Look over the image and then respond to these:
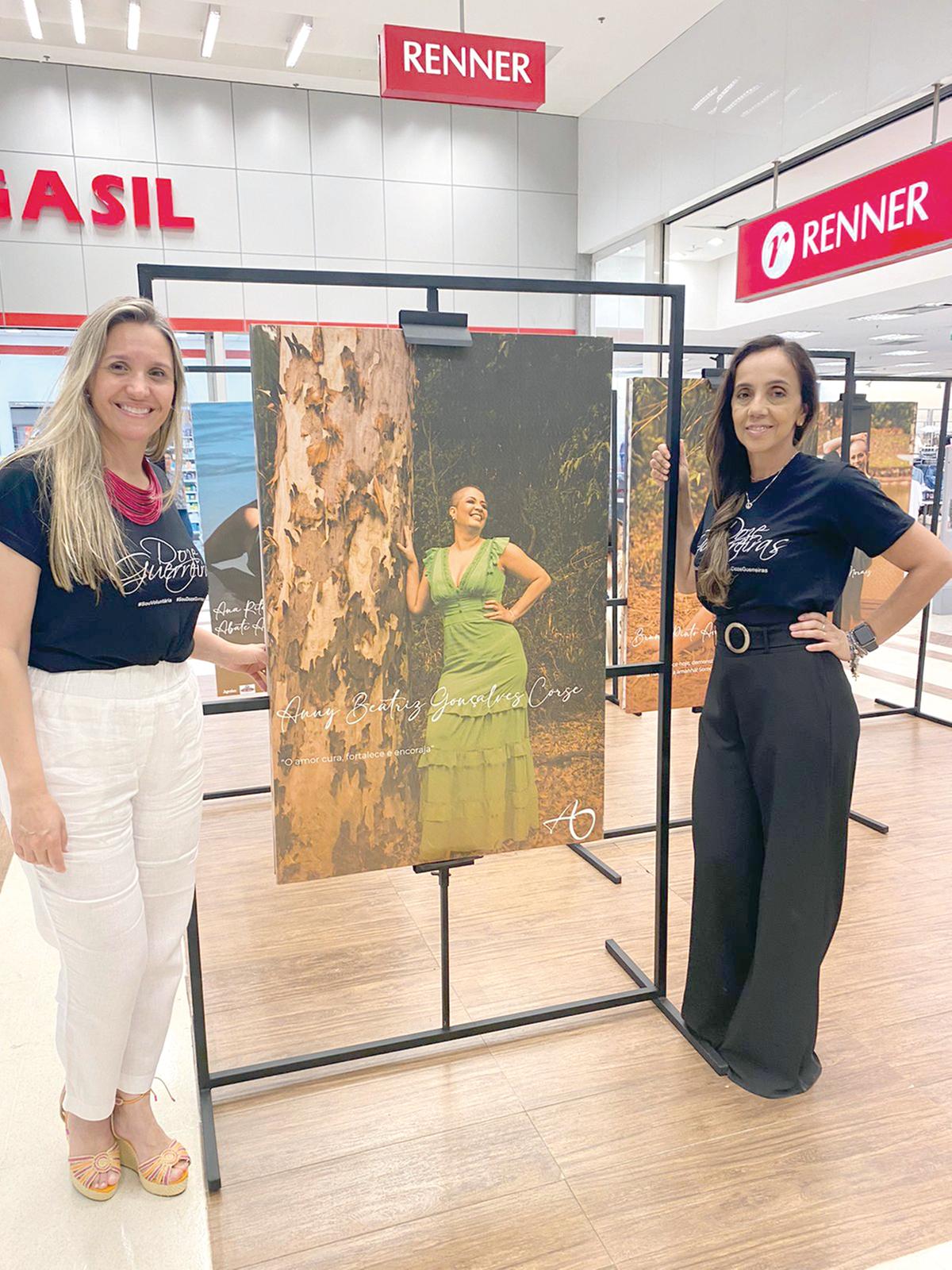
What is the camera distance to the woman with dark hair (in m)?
1.94

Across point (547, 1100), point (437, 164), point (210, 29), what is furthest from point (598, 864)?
point (437, 164)

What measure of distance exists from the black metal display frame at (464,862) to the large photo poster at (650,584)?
1.36 m

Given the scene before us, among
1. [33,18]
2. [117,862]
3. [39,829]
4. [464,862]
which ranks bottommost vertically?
[464,862]

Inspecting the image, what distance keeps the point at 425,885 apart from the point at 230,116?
6.53m

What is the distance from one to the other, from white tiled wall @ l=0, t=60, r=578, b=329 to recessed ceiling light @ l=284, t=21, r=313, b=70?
89cm

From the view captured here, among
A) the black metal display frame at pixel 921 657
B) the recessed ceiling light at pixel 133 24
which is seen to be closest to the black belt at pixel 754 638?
the black metal display frame at pixel 921 657

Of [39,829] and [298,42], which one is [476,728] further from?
[298,42]

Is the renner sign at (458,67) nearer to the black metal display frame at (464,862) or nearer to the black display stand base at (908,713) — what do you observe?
the black metal display frame at (464,862)

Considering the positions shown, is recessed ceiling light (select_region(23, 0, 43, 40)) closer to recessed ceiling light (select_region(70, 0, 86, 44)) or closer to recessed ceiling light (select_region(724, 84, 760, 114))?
recessed ceiling light (select_region(70, 0, 86, 44))

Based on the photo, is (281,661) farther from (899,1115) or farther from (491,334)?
(899,1115)

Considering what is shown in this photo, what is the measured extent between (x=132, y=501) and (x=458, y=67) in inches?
123

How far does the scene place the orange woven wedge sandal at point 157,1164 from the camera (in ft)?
5.91

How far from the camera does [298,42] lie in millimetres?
6164
